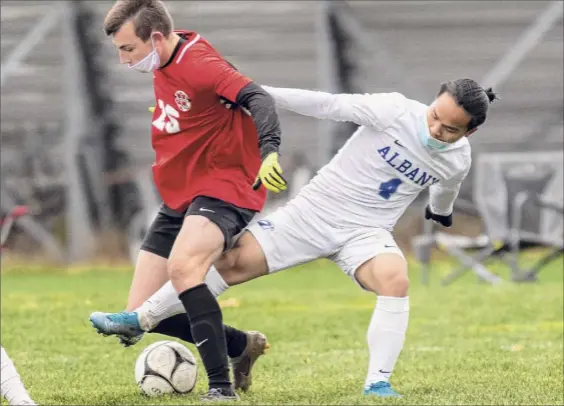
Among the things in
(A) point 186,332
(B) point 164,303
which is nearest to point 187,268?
(B) point 164,303

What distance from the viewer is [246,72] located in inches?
861

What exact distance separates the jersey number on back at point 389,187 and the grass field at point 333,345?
3.03 feet

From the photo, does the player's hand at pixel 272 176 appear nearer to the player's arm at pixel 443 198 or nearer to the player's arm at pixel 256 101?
the player's arm at pixel 256 101

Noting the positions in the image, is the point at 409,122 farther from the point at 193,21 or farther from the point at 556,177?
the point at 193,21

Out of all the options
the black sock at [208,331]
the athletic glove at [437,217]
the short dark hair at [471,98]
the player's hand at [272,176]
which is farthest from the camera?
the athletic glove at [437,217]

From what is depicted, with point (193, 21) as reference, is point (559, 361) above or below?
above

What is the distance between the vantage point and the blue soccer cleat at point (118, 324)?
6172 mm

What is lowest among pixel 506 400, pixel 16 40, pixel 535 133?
pixel 535 133

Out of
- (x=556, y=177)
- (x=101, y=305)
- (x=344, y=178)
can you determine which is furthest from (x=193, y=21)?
(x=344, y=178)

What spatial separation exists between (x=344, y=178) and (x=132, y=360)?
7.29 feet

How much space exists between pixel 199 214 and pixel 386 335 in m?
1.01

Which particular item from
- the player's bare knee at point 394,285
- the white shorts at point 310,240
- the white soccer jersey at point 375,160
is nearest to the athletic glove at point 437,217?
the white soccer jersey at point 375,160

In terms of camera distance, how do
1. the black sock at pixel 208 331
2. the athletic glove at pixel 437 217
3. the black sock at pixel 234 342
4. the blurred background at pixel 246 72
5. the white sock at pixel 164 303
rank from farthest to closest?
the blurred background at pixel 246 72
the athletic glove at pixel 437 217
the black sock at pixel 234 342
the white sock at pixel 164 303
the black sock at pixel 208 331

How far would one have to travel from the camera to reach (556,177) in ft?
50.1
